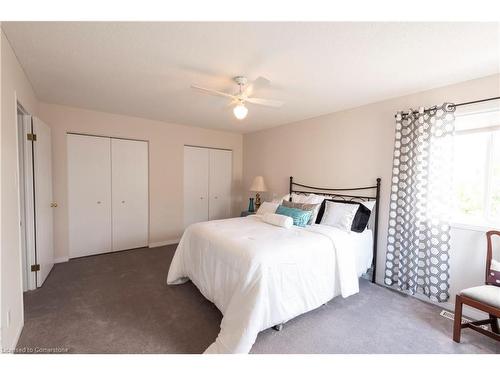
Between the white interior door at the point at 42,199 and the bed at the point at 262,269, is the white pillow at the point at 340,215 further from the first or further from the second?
the white interior door at the point at 42,199

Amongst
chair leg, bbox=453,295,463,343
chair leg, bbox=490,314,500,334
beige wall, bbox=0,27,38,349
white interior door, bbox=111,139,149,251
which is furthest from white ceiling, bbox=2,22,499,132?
chair leg, bbox=490,314,500,334

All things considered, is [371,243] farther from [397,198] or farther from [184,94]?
[184,94]

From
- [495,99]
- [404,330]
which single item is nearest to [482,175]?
[495,99]

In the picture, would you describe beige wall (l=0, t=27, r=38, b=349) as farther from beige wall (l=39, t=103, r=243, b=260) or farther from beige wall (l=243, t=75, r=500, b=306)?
beige wall (l=243, t=75, r=500, b=306)

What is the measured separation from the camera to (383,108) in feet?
9.55

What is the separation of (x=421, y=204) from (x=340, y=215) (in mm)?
846

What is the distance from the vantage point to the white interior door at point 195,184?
4.62 meters

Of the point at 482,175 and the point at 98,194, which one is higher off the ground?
the point at 482,175

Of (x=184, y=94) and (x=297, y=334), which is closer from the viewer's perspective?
(x=297, y=334)

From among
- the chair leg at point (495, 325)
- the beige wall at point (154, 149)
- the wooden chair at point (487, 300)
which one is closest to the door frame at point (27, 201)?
the beige wall at point (154, 149)

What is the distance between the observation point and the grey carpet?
179cm
